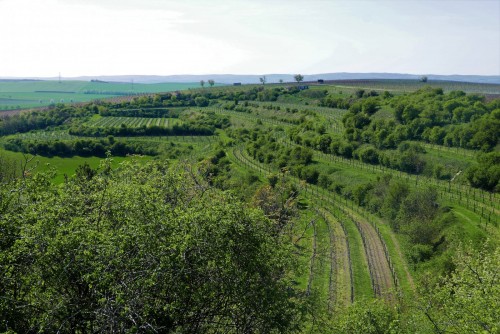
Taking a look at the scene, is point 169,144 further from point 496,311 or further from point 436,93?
point 496,311

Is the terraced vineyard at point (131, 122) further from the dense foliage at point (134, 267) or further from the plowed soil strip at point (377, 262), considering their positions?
the dense foliage at point (134, 267)

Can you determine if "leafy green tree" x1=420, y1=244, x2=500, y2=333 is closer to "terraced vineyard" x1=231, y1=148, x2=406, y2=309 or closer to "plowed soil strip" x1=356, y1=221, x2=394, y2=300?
"terraced vineyard" x1=231, y1=148, x2=406, y2=309

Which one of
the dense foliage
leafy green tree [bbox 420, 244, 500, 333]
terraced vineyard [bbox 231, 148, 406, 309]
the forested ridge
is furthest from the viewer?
terraced vineyard [bbox 231, 148, 406, 309]

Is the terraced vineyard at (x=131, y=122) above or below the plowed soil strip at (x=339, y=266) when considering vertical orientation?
above

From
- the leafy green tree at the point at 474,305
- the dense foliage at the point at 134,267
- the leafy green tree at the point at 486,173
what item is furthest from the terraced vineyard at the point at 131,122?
the dense foliage at the point at 134,267

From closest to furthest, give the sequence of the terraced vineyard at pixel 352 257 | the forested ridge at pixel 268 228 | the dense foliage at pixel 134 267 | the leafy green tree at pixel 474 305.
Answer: the dense foliage at pixel 134 267, the forested ridge at pixel 268 228, the leafy green tree at pixel 474 305, the terraced vineyard at pixel 352 257

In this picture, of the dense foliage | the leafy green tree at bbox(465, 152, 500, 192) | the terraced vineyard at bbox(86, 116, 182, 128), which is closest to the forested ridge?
the dense foliage

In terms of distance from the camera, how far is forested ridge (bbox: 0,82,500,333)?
49.6ft

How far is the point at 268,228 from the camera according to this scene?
21578 mm

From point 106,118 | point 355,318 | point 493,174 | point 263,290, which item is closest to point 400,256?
point 493,174

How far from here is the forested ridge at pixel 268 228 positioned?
49.6 ft

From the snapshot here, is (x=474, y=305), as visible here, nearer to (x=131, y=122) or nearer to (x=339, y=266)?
(x=339, y=266)

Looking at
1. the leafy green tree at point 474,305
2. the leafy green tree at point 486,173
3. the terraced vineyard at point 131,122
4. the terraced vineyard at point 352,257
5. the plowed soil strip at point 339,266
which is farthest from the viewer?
the terraced vineyard at point 131,122

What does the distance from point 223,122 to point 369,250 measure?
330 ft
